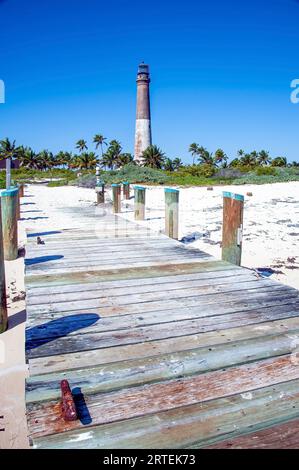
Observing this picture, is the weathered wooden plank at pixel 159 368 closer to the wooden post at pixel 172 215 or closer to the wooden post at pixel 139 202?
the wooden post at pixel 172 215

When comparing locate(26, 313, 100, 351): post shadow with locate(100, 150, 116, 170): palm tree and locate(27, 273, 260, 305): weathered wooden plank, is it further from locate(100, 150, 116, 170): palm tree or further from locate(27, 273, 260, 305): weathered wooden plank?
locate(100, 150, 116, 170): palm tree

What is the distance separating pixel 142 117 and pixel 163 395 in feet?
186

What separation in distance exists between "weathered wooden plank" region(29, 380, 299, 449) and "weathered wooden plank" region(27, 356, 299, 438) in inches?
1.6

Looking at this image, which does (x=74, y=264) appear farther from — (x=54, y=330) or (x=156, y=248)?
(x=54, y=330)

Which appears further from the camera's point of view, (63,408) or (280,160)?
(280,160)

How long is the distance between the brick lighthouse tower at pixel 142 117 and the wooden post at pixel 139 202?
156ft

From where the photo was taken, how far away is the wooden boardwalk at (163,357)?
1.83 metres

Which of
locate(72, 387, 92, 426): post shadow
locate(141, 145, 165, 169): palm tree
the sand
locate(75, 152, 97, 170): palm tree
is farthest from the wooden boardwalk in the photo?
locate(75, 152, 97, 170): palm tree

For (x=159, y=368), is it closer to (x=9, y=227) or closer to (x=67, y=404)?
(x=67, y=404)

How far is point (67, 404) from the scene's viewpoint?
1895 millimetres

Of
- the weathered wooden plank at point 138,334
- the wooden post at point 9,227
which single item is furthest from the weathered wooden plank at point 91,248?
the weathered wooden plank at point 138,334

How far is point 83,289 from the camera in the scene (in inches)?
151
